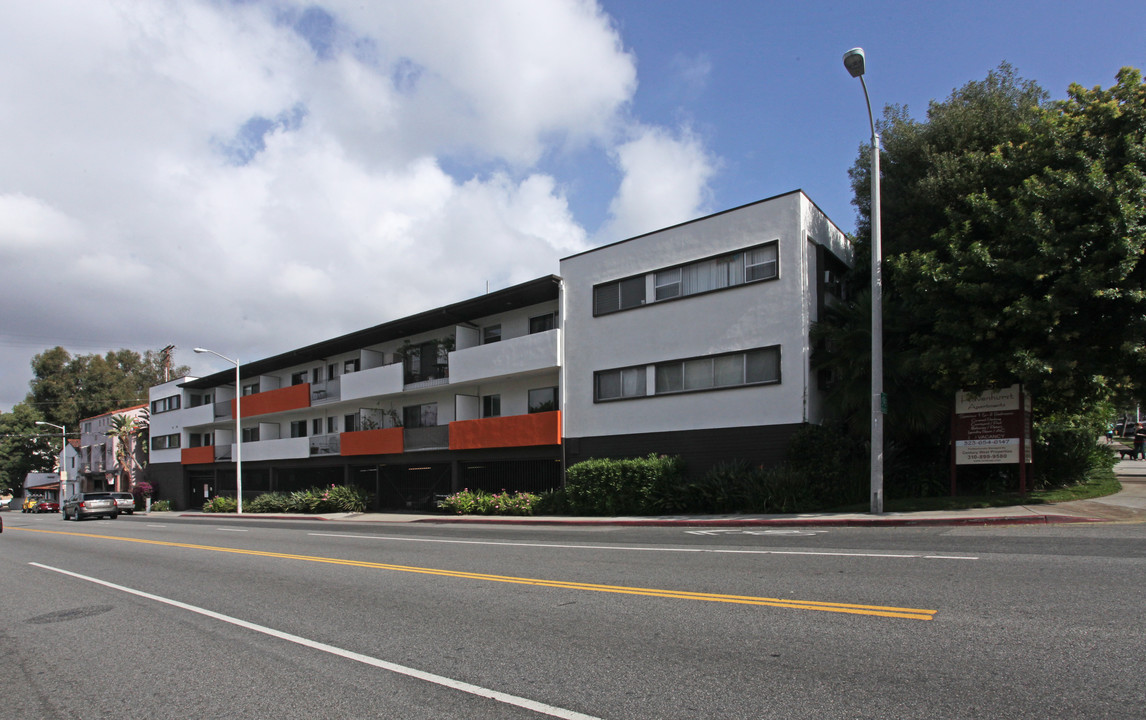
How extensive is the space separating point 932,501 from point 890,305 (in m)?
5.07

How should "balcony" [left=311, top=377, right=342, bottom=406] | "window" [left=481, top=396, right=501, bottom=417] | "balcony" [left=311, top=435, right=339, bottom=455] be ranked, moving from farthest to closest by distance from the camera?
"balcony" [left=311, top=377, right=342, bottom=406] < "balcony" [left=311, top=435, right=339, bottom=455] < "window" [left=481, top=396, right=501, bottom=417]

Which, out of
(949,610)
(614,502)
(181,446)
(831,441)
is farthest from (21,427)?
(949,610)

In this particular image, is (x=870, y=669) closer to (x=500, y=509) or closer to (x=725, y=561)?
(x=725, y=561)

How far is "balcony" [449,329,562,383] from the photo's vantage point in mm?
25297

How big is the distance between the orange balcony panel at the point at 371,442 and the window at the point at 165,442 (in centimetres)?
2380

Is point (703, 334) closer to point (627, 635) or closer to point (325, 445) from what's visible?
point (627, 635)

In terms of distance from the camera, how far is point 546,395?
26.8m

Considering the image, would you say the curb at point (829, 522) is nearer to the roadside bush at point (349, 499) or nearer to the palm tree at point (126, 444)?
the roadside bush at point (349, 499)

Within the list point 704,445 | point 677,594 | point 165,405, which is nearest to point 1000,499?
point 704,445

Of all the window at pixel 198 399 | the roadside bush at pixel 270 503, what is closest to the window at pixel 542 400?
the roadside bush at pixel 270 503

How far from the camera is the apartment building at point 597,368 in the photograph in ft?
66.5

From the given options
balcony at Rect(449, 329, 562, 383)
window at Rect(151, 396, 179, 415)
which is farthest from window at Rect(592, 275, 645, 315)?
window at Rect(151, 396, 179, 415)

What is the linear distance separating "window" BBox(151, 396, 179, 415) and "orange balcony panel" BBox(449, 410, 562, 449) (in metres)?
33.9

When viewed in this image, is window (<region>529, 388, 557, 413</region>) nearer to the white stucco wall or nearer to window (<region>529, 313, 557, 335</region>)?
the white stucco wall
